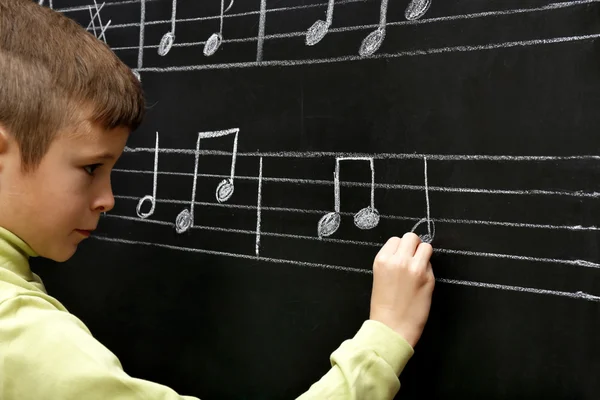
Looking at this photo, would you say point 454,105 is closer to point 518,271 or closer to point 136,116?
point 518,271

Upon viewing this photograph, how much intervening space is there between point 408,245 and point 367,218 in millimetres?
83

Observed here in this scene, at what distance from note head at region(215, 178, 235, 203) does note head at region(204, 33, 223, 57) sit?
0.71ft

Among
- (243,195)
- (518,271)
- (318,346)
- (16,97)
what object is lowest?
(318,346)

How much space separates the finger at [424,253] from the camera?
80 cm

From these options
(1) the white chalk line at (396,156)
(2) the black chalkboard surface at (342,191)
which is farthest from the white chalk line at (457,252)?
(1) the white chalk line at (396,156)

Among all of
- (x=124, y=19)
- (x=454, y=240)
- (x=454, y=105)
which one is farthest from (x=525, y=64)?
(x=124, y=19)

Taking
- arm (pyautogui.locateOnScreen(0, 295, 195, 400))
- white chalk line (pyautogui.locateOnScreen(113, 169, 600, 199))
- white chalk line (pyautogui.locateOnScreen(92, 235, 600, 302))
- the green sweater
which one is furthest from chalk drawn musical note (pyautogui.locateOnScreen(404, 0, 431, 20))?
arm (pyautogui.locateOnScreen(0, 295, 195, 400))

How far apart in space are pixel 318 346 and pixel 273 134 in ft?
1.09

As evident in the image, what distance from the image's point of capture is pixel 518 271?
772 millimetres

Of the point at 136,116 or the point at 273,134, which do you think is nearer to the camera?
the point at 136,116

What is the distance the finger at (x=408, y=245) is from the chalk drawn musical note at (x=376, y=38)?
267mm

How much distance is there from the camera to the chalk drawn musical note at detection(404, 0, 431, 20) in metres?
0.83

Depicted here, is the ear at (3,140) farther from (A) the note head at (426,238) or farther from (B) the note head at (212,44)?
(A) the note head at (426,238)

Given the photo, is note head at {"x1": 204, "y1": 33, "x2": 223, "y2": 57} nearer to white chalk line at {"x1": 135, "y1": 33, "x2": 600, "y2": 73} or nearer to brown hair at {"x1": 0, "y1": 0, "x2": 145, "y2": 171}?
white chalk line at {"x1": 135, "y1": 33, "x2": 600, "y2": 73}
